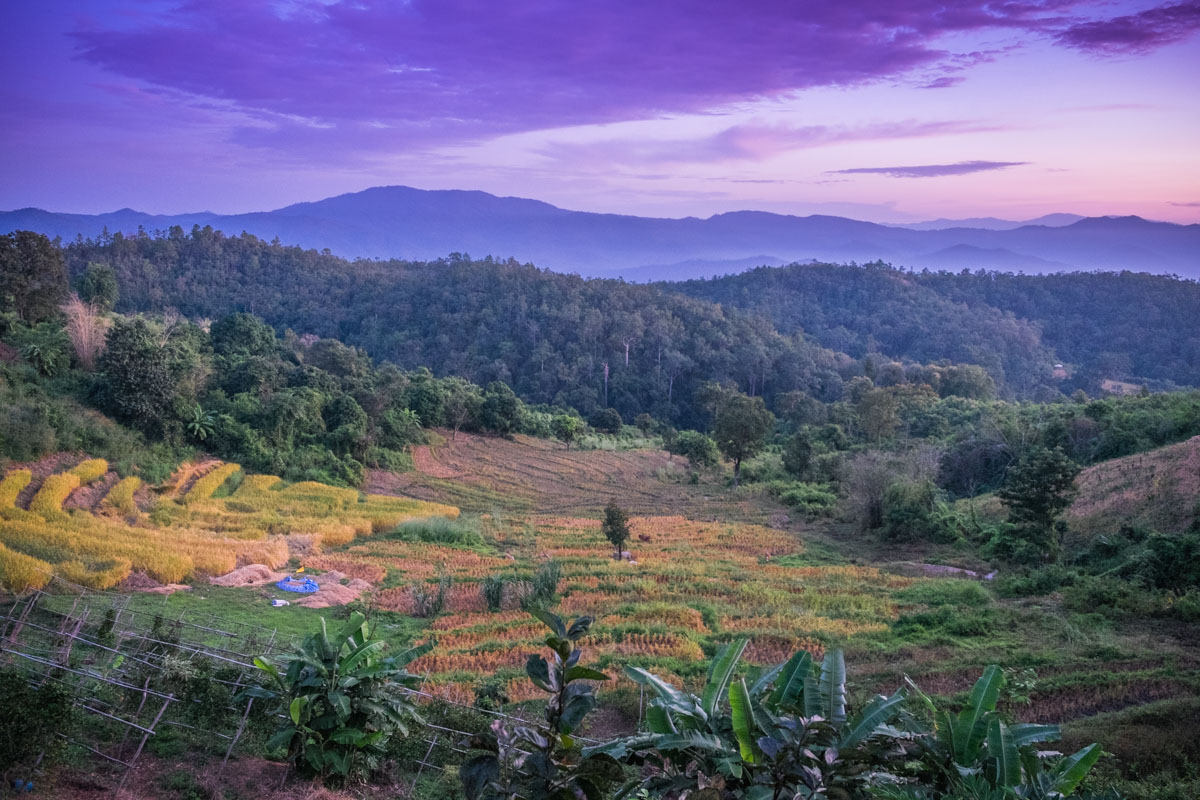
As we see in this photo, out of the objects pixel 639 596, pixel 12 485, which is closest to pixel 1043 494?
pixel 639 596

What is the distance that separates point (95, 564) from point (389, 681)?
11.8 metres

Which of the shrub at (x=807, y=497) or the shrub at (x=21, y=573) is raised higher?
the shrub at (x=21, y=573)

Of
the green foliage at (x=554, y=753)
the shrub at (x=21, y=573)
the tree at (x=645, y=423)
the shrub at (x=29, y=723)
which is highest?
the green foliage at (x=554, y=753)

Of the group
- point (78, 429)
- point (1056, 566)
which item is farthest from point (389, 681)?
point (78, 429)

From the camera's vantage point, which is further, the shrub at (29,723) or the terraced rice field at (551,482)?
the terraced rice field at (551,482)

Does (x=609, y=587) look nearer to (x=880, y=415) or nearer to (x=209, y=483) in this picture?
(x=209, y=483)

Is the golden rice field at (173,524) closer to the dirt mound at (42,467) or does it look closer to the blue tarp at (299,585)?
the dirt mound at (42,467)

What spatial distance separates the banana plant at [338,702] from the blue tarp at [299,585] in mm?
10491

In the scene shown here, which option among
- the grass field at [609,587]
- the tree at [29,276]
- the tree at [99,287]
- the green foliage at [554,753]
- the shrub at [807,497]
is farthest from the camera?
the tree at [99,287]

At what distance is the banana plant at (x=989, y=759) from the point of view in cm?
324

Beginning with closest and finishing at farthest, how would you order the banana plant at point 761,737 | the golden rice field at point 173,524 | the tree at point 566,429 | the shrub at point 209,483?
the banana plant at point 761,737, the golden rice field at point 173,524, the shrub at point 209,483, the tree at point 566,429

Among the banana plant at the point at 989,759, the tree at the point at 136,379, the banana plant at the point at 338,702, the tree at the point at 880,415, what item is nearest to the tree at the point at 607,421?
the tree at the point at 880,415

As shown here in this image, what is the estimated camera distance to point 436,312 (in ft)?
257

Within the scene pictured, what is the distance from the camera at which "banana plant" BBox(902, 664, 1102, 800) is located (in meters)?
3.24
